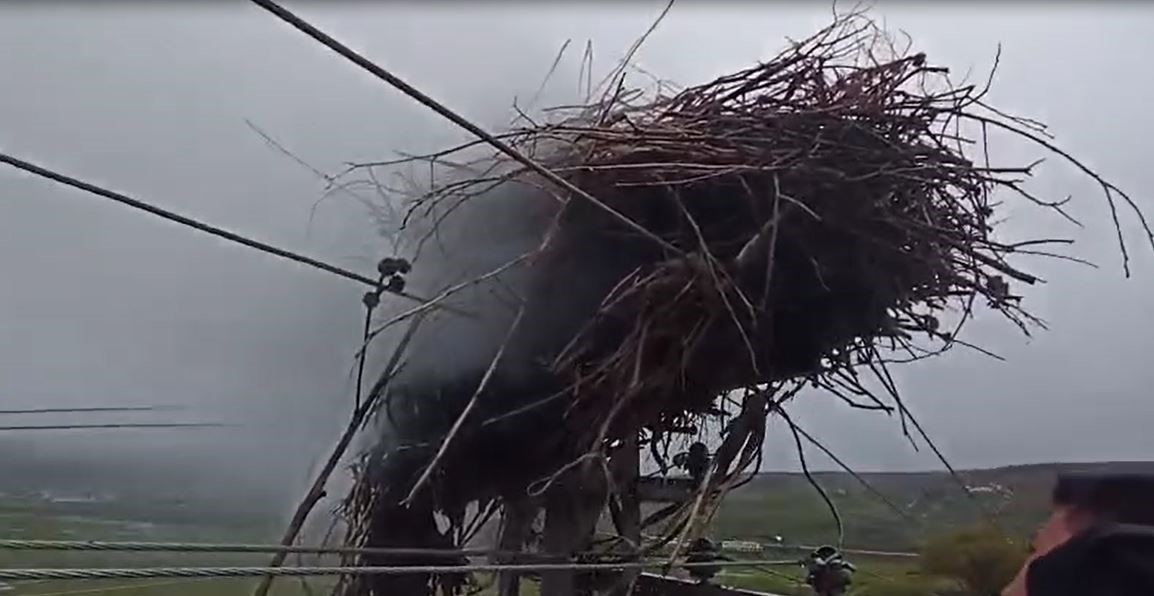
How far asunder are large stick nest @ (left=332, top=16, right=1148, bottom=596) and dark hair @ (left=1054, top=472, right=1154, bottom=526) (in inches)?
27.1

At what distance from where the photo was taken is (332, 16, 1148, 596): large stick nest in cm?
127

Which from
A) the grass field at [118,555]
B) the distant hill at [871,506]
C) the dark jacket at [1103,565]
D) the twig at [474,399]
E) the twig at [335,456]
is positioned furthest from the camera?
the distant hill at [871,506]

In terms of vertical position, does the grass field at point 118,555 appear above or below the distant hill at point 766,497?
below

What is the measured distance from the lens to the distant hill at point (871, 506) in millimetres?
1483

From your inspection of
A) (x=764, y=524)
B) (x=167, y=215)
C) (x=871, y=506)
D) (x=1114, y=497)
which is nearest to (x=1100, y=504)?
(x=1114, y=497)

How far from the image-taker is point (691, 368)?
139 cm

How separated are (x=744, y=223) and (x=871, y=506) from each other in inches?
19.9

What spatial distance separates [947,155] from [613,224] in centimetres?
36

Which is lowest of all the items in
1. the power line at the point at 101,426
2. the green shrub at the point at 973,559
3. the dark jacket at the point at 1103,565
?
the dark jacket at the point at 1103,565

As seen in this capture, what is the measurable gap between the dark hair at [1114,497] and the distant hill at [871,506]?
78 cm

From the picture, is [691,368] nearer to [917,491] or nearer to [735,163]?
[735,163]

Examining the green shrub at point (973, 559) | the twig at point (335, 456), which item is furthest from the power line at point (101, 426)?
the green shrub at point (973, 559)

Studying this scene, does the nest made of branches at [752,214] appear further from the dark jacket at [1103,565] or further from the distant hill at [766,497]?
the dark jacket at [1103,565]

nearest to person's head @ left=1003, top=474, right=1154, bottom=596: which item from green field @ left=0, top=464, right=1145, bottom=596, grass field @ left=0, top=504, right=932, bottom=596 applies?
green field @ left=0, top=464, right=1145, bottom=596
